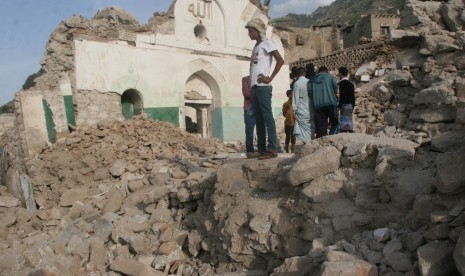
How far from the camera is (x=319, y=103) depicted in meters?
5.79

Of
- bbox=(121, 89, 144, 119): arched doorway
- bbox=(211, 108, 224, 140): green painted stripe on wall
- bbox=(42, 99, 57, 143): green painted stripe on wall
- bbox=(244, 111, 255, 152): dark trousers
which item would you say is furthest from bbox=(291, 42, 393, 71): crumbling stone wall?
bbox=(244, 111, 255, 152): dark trousers

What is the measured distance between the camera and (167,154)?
10.1 metres

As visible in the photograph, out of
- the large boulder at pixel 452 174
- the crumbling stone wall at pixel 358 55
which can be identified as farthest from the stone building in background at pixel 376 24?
the large boulder at pixel 452 174

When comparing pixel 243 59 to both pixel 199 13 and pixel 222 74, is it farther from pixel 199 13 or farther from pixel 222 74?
pixel 199 13

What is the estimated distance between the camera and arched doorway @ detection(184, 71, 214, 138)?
14137 mm

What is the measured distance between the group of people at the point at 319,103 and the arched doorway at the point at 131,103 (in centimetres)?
745

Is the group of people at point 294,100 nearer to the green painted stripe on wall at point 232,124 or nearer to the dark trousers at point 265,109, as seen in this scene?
the dark trousers at point 265,109

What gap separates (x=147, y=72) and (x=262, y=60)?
808 centimetres

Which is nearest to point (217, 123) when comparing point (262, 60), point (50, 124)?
point (50, 124)

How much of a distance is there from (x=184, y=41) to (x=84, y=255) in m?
8.99

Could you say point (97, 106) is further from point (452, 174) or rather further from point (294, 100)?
point (452, 174)

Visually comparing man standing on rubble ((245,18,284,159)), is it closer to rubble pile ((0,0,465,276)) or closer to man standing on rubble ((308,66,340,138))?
rubble pile ((0,0,465,276))

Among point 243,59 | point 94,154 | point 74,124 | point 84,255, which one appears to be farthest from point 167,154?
point 243,59

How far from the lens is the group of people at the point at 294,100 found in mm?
5086
